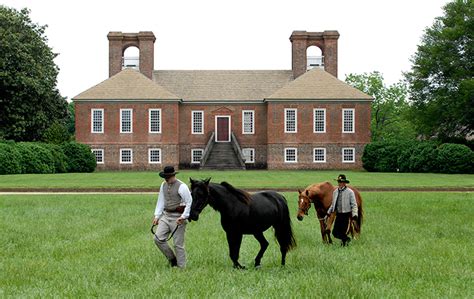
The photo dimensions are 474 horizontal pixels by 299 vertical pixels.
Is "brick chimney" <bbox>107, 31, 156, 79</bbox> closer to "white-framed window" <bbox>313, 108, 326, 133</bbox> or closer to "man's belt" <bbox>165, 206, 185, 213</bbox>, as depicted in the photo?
"white-framed window" <bbox>313, 108, 326, 133</bbox>

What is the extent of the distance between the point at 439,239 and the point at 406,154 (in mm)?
34582

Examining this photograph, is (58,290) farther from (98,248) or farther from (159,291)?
(98,248)

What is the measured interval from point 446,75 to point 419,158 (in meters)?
9.26

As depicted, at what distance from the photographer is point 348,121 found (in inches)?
2068

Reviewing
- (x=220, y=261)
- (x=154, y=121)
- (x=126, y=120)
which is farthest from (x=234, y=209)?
(x=126, y=120)

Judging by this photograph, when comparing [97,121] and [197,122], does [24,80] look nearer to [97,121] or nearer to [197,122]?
[97,121]

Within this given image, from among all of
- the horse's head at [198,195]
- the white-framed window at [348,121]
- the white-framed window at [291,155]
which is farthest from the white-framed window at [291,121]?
the horse's head at [198,195]

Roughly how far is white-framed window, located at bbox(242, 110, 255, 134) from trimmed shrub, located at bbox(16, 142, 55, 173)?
57.8 ft

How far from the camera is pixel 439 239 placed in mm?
12320

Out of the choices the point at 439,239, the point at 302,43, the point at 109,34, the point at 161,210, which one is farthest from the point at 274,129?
the point at 161,210

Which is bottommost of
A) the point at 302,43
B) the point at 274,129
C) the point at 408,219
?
the point at 408,219

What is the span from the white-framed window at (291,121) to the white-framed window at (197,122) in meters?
7.22

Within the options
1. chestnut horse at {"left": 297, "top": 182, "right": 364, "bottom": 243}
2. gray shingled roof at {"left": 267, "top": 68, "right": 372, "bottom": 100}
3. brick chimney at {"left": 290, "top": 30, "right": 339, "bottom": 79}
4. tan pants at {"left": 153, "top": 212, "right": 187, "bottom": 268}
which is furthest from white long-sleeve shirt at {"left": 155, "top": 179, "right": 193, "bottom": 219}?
brick chimney at {"left": 290, "top": 30, "right": 339, "bottom": 79}

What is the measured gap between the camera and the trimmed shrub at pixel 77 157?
4725cm
